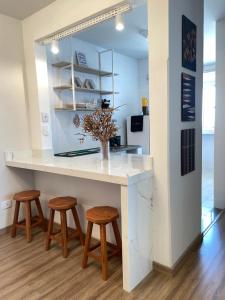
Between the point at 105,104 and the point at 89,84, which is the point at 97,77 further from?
the point at 105,104

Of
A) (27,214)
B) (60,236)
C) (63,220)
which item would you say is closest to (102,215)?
(63,220)

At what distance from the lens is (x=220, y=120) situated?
11.0ft

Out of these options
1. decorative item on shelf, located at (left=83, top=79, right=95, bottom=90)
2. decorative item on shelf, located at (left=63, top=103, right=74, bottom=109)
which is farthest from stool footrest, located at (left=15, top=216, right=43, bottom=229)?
decorative item on shelf, located at (left=83, top=79, right=95, bottom=90)

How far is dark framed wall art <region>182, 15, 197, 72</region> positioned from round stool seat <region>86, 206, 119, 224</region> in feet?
4.76

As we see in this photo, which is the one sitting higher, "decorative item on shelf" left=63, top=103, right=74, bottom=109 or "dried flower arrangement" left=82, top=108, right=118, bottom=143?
"decorative item on shelf" left=63, top=103, right=74, bottom=109

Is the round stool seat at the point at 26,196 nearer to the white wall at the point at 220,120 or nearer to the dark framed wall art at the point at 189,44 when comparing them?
the dark framed wall art at the point at 189,44

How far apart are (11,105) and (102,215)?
72.1 inches

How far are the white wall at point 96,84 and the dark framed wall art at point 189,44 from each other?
187 cm

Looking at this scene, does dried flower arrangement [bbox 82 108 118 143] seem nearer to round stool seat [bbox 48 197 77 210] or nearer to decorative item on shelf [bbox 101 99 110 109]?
round stool seat [bbox 48 197 77 210]

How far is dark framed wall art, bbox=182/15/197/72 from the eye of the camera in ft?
6.66

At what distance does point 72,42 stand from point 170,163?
2.73 metres

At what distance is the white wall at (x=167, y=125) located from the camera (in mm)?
1827

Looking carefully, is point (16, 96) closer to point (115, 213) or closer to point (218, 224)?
point (115, 213)

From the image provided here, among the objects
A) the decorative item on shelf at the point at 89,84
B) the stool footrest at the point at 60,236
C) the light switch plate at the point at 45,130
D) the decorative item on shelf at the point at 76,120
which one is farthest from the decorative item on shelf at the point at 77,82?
the stool footrest at the point at 60,236
